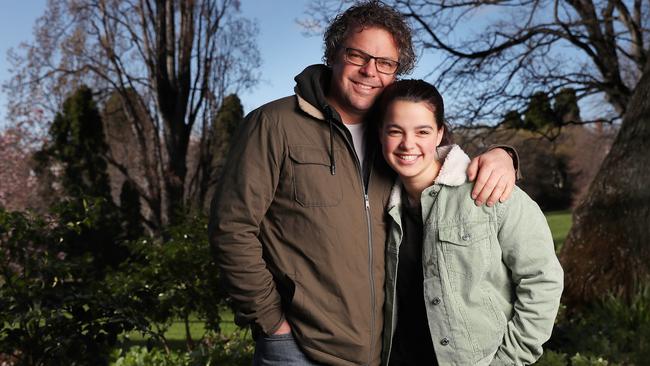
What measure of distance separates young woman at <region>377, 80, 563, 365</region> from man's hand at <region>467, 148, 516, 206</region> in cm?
3

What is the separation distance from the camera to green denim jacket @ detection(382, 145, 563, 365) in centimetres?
233

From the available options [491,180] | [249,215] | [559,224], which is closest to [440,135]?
[491,180]

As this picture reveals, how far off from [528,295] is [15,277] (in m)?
3.16

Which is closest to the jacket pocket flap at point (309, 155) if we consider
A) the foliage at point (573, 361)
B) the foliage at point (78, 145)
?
the foliage at point (573, 361)

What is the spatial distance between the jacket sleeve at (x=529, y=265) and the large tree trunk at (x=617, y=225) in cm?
436

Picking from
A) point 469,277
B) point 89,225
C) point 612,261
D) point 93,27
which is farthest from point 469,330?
point 93,27

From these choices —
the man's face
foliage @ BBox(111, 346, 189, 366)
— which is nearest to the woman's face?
the man's face

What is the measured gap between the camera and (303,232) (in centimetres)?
238

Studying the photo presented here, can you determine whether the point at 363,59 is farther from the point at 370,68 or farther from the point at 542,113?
the point at 542,113

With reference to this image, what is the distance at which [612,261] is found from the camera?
21.1 feet

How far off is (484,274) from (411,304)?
0.32 m

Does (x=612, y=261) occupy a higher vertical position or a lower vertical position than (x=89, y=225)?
lower

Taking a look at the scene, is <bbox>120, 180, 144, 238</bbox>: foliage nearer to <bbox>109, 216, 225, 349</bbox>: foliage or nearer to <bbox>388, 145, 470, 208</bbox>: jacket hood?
<bbox>109, 216, 225, 349</bbox>: foliage

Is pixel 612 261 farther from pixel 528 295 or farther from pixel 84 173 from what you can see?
pixel 84 173
